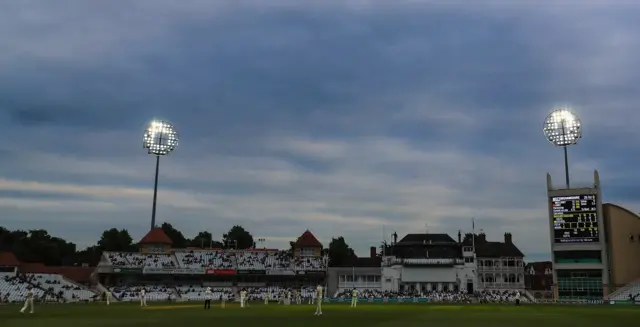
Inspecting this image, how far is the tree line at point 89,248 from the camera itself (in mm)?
123062

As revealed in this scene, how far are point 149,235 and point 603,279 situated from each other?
73.0 metres

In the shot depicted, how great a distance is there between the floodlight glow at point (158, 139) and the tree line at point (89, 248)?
2814cm

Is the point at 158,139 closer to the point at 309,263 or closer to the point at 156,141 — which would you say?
the point at 156,141

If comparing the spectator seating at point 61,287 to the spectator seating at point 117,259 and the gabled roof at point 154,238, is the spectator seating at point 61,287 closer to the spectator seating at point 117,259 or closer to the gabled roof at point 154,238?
the spectator seating at point 117,259

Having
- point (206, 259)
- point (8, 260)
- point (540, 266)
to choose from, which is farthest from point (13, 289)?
point (540, 266)

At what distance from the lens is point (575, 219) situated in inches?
2938

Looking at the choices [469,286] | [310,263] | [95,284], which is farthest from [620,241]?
[95,284]

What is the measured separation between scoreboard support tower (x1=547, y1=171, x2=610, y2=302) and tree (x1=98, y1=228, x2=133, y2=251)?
103388 mm

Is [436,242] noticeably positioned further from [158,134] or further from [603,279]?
[158,134]

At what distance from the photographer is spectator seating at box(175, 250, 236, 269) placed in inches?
3728

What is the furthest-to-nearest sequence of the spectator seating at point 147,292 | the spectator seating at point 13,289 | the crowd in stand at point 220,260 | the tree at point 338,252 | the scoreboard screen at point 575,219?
the tree at point 338,252 < the crowd in stand at point 220,260 < the spectator seating at point 147,292 < the scoreboard screen at point 575,219 < the spectator seating at point 13,289

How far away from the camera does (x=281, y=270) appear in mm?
93188

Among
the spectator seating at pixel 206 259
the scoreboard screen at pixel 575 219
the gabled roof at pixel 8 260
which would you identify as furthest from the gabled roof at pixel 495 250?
the gabled roof at pixel 8 260

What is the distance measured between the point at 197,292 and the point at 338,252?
54.8 metres
